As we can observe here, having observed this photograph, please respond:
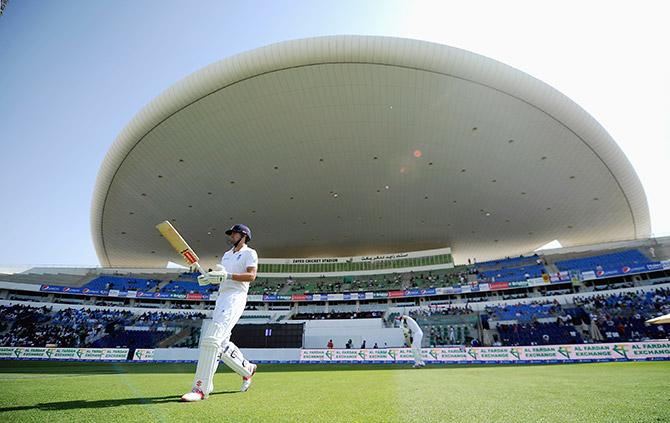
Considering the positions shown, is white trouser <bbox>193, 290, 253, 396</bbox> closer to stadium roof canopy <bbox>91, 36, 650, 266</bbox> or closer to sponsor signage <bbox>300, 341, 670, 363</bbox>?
sponsor signage <bbox>300, 341, 670, 363</bbox>

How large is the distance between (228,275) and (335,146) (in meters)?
17.6

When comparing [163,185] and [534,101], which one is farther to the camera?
[163,185]

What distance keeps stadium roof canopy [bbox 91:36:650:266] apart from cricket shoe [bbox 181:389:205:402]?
1544 cm

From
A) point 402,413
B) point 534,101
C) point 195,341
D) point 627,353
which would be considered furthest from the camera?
point 195,341

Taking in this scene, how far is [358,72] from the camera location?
16.0 m

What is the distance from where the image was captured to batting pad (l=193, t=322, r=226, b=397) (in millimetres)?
3293

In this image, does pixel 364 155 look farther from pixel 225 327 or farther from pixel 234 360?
pixel 225 327

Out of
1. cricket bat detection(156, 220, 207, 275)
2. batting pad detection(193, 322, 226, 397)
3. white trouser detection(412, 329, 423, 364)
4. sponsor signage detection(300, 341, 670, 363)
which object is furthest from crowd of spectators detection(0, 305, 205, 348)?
batting pad detection(193, 322, 226, 397)

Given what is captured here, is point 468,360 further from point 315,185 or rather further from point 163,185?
point 163,185

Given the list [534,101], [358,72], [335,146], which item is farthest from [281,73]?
[534,101]

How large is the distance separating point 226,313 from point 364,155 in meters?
18.5

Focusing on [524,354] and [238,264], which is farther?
[524,354]

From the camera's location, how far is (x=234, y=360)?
3.85m

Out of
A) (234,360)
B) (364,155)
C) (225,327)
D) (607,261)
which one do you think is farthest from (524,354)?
(607,261)
